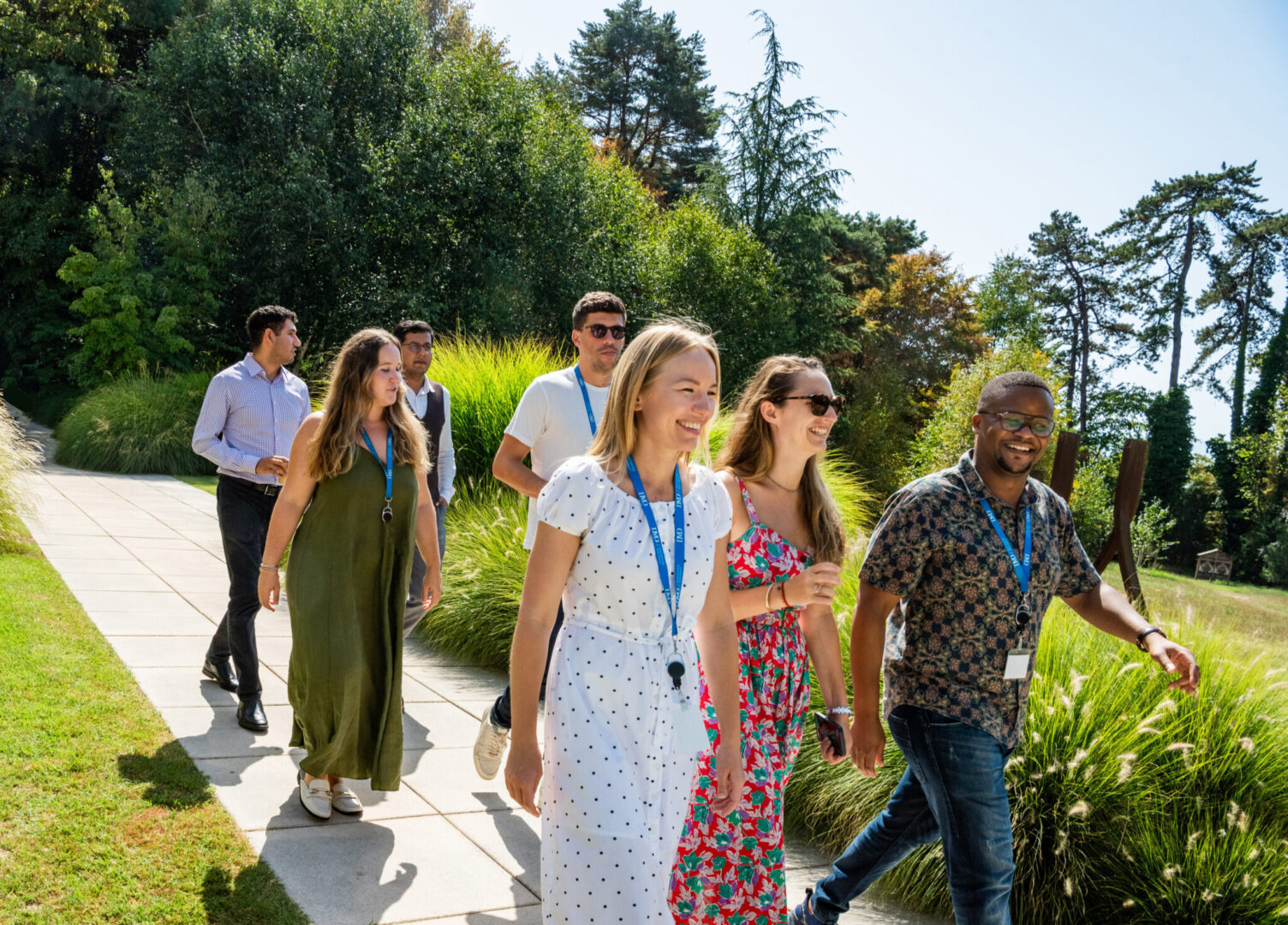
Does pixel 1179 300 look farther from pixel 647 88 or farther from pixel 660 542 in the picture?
pixel 660 542

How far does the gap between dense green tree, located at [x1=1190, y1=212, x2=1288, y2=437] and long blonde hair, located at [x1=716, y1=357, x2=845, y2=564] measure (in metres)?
48.6

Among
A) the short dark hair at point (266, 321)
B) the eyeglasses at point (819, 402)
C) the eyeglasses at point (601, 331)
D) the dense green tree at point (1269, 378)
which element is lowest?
the eyeglasses at point (819, 402)

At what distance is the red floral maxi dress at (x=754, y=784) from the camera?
286cm

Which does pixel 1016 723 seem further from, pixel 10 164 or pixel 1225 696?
pixel 10 164

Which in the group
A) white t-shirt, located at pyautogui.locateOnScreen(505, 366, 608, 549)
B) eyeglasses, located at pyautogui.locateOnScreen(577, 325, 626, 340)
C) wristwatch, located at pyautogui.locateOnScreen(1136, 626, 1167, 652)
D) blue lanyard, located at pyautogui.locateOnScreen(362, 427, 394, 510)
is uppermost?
eyeglasses, located at pyautogui.locateOnScreen(577, 325, 626, 340)

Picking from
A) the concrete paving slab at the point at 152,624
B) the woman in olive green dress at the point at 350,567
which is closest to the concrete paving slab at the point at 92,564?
the concrete paving slab at the point at 152,624

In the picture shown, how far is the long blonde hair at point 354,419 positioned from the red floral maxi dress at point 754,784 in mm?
1725

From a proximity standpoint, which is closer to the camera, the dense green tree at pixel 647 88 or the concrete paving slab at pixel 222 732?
the concrete paving slab at pixel 222 732

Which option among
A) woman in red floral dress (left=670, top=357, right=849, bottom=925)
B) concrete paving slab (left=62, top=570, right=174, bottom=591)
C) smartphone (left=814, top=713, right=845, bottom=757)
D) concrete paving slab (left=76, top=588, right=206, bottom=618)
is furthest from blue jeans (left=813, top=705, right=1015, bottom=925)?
concrete paving slab (left=62, top=570, right=174, bottom=591)

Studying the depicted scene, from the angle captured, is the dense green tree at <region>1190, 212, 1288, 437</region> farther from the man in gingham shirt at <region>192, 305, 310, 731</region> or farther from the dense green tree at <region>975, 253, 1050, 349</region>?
the man in gingham shirt at <region>192, 305, 310, 731</region>

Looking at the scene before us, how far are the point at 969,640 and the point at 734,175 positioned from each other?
3022cm

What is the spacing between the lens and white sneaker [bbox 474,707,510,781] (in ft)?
14.6

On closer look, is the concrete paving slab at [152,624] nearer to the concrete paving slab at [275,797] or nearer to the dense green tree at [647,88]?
the concrete paving slab at [275,797]

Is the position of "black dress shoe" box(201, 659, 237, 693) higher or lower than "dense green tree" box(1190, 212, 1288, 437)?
lower
